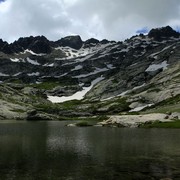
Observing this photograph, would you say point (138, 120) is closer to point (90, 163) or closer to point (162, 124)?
point (162, 124)

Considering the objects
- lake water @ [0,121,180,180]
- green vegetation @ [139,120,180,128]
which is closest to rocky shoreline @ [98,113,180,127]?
green vegetation @ [139,120,180,128]

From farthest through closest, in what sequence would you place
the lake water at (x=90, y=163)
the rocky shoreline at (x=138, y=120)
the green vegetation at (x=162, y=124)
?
the rocky shoreline at (x=138, y=120) → the green vegetation at (x=162, y=124) → the lake water at (x=90, y=163)

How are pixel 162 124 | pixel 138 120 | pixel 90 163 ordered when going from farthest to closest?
pixel 138 120
pixel 162 124
pixel 90 163

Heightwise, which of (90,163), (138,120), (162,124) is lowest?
(90,163)

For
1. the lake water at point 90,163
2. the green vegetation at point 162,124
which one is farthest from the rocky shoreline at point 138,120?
the lake water at point 90,163

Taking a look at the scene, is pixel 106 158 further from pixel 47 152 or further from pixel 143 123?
pixel 143 123

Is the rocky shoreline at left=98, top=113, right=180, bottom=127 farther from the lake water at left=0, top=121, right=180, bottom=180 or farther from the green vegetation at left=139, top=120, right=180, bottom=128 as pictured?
the lake water at left=0, top=121, right=180, bottom=180

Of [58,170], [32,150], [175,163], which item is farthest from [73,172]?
[32,150]

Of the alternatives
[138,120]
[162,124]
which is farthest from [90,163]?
[138,120]

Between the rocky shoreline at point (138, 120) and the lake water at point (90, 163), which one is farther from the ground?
the rocky shoreline at point (138, 120)

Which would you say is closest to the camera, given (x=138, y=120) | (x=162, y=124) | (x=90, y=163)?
(x=90, y=163)

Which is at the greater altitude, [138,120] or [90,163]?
[138,120]

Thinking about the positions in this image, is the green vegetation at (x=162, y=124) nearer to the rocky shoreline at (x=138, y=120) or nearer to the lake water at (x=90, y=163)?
the rocky shoreline at (x=138, y=120)

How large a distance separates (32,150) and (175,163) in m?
26.1
